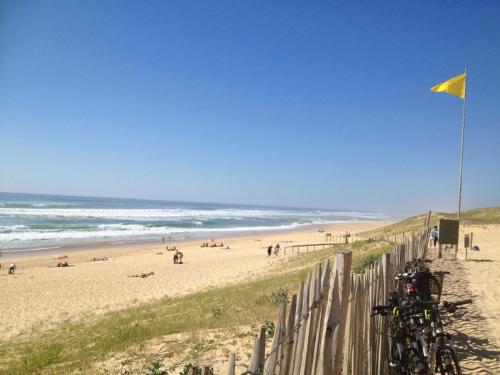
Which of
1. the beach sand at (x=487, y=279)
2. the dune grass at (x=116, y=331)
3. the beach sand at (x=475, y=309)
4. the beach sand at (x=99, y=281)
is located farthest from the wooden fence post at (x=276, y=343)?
the beach sand at (x=99, y=281)

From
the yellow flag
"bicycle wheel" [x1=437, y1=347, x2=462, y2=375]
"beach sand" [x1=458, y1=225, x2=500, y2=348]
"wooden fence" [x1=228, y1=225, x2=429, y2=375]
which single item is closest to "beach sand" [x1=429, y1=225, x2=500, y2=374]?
"beach sand" [x1=458, y1=225, x2=500, y2=348]

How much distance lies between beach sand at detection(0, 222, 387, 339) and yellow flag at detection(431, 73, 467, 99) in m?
12.8

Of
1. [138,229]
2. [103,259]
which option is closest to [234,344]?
[103,259]

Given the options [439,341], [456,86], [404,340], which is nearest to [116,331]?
[404,340]

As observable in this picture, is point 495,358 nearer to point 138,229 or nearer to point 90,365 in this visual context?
point 90,365

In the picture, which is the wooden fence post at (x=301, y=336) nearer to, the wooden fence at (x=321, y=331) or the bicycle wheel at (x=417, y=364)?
the wooden fence at (x=321, y=331)

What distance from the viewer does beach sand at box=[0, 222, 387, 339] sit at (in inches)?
515

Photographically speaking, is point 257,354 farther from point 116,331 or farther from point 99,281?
point 99,281

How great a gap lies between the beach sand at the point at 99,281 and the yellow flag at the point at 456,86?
12829 mm

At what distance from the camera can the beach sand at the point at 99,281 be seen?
13.1 m

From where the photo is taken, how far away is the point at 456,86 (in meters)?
16.8

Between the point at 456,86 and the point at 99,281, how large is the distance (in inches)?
783

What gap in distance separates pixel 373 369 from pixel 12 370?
20.7ft

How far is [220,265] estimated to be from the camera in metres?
23.6
